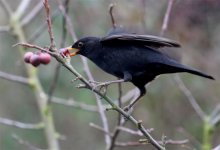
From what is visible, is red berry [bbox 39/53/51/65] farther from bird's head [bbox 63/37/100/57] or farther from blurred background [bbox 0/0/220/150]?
blurred background [bbox 0/0/220/150]

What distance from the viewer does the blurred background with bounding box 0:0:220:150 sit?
6.53 m

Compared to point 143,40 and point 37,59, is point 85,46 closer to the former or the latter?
point 143,40

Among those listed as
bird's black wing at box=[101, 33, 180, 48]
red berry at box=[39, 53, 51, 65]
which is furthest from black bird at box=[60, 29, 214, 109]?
red berry at box=[39, 53, 51, 65]

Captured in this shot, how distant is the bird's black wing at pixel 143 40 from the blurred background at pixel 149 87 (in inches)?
3.7

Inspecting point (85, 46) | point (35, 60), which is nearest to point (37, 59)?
point (35, 60)

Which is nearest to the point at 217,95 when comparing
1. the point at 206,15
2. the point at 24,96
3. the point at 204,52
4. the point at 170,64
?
the point at 204,52

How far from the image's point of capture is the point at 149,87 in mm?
7711

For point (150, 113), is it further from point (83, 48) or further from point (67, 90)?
point (83, 48)

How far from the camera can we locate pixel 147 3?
6977mm

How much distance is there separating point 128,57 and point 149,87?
3585mm

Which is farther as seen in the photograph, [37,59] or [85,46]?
[85,46]

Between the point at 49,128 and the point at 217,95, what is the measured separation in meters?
2.48

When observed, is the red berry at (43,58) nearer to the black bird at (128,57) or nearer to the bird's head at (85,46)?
the black bird at (128,57)

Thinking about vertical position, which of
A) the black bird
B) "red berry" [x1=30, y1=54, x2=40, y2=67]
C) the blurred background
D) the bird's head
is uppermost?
the blurred background
